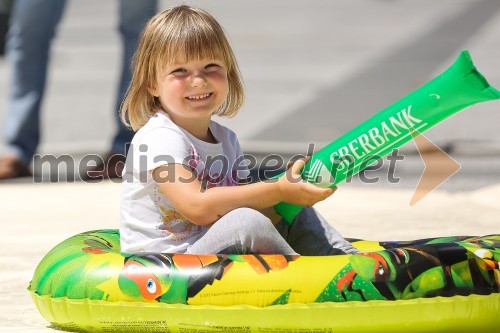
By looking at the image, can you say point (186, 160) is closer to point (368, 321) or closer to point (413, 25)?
point (368, 321)

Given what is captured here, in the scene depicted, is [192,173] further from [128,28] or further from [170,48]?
[128,28]

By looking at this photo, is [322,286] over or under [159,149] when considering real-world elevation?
under

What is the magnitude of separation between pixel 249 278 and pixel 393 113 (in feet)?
1.90

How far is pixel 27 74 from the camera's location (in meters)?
6.00

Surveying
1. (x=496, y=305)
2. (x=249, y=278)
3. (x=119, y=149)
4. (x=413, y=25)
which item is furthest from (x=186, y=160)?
(x=413, y=25)

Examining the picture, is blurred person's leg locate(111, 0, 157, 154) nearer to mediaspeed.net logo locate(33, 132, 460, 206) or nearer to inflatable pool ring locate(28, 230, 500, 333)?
mediaspeed.net logo locate(33, 132, 460, 206)

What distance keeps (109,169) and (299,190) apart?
309cm

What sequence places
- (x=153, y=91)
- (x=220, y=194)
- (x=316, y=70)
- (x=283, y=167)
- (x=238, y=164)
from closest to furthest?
(x=220, y=194)
(x=153, y=91)
(x=238, y=164)
(x=283, y=167)
(x=316, y=70)

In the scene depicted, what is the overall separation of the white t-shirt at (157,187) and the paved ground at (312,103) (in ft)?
1.30

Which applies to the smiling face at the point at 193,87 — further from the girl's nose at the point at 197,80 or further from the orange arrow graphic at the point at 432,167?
the orange arrow graphic at the point at 432,167

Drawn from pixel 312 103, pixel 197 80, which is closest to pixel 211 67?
pixel 197 80

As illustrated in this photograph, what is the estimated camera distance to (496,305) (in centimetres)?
287

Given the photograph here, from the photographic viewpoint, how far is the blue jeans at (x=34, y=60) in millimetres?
5875

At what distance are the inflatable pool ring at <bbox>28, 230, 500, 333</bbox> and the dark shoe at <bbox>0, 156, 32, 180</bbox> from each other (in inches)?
122
